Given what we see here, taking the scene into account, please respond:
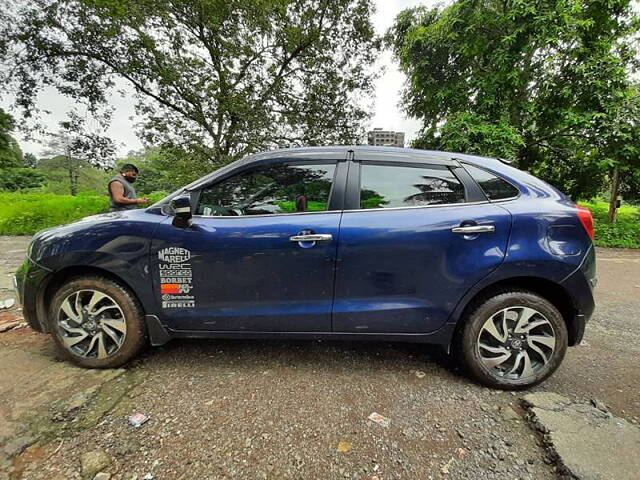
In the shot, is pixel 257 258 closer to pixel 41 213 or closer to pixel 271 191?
pixel 271 191

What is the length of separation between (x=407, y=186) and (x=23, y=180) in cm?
4894

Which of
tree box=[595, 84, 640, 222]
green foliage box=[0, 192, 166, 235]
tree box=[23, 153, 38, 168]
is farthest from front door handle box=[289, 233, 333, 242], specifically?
tree box=[23, 153, 38, 168]

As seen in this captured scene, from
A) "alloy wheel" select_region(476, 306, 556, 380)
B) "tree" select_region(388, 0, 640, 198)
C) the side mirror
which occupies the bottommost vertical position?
"alloy wheel" select_region(476, 306, 556, 380)

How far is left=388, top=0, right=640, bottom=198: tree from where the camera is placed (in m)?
6.88

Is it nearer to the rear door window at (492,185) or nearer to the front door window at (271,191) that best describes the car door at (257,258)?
the front door window at (271,191)

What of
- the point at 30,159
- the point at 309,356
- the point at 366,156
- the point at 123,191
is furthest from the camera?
the point at 30,159

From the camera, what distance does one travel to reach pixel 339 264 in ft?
6.24

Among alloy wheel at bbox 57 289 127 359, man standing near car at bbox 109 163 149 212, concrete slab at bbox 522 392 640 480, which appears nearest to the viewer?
concrete slab at bbox 522 392 640 480

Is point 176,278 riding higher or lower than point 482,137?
lower

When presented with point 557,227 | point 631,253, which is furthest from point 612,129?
point 557,227

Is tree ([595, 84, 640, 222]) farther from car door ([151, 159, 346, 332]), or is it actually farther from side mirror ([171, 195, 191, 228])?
side mirror ([171, 195, 191, 228])

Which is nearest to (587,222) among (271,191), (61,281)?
(271,191)

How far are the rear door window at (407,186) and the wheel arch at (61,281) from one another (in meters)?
1.78

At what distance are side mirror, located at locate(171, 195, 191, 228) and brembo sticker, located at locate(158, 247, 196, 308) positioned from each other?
17cm
